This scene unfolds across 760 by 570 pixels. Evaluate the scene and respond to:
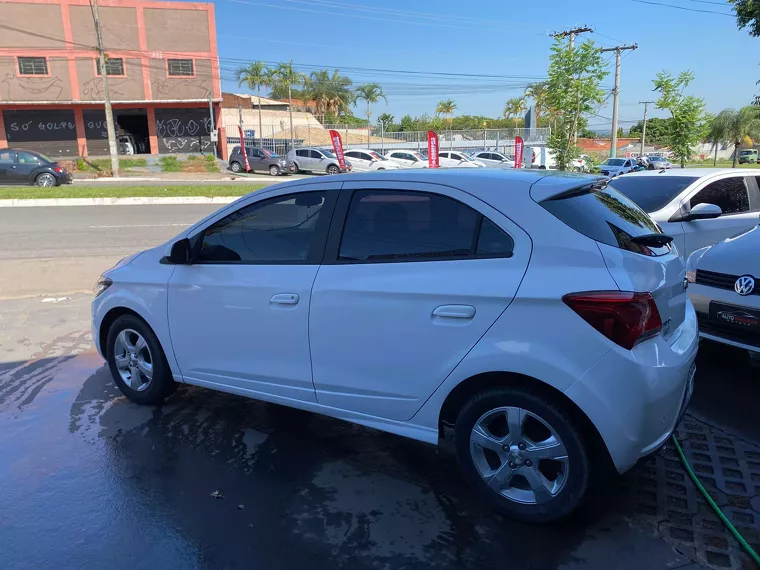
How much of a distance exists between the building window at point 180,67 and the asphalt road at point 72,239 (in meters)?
23.5

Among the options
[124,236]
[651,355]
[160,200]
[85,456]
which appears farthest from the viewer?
[160,200]

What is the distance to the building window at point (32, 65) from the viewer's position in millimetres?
35531

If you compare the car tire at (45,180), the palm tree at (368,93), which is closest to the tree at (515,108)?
the palm tree at (368,93)

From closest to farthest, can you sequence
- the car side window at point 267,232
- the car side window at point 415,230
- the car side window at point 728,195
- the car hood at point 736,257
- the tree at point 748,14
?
the car side window at point 415,230
the car side window at point 267,232
the car hood at point 736,257
the car side window at point 728,195
the tree at point 748,14

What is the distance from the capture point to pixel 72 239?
11.2 metres

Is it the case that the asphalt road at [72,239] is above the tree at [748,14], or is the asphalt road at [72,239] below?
below

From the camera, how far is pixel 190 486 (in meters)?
3.33

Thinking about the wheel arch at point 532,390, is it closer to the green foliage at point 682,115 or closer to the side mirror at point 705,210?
the side mirror at point 705,210

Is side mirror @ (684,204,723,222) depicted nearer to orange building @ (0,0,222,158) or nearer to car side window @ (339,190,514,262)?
car side window @ (339,190,514,262)

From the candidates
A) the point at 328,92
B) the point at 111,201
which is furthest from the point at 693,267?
the point at 328,92

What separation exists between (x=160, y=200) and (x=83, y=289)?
37.3ft

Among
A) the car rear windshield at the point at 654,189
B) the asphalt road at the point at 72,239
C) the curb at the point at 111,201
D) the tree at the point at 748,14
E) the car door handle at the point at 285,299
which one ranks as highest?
the tree at the point at 748,14

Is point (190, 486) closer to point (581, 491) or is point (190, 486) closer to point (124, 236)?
point (581, 491)

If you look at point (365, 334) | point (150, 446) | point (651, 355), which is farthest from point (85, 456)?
point (651, 355)
